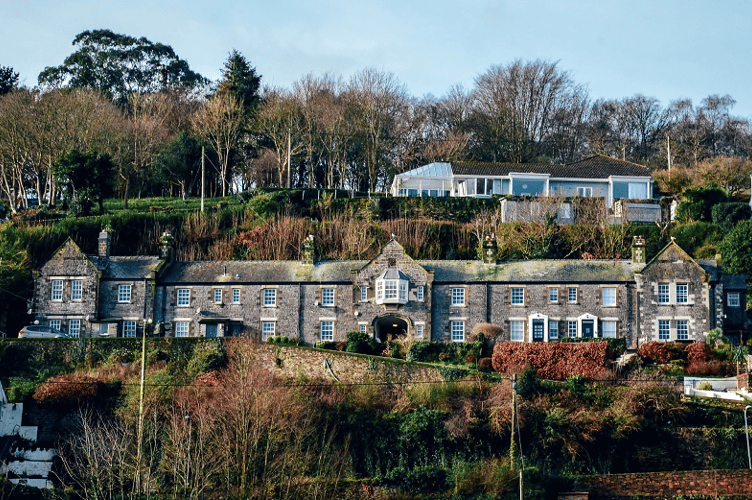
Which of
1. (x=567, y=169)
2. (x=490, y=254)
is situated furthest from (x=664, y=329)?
(x=567, y=169)

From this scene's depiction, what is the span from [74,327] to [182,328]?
5.53 metres

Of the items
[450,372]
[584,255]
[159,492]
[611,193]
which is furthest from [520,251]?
[159,492]

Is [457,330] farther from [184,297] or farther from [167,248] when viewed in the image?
[167,248]

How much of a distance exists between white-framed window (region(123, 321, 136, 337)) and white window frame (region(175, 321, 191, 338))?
2.23 meters

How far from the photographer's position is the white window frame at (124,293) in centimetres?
Result: 5638

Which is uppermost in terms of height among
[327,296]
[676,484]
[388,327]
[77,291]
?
[77,291]

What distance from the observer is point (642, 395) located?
148 ft

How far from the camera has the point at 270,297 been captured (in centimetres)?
5606

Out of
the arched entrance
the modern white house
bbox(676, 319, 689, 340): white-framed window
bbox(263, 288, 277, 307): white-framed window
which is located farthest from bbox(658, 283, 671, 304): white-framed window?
bbox(263, 288, 277, 307): white-framed window

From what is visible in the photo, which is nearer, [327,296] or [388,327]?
[327,296]

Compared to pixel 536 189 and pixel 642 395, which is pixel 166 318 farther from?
pixel 536 189

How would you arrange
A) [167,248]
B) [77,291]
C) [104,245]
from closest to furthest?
1. [77,291]
2. [104,245]
3. [167,248]

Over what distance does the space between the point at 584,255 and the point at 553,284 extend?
6847 millimetres

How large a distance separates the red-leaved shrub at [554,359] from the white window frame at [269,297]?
12.7 meters
